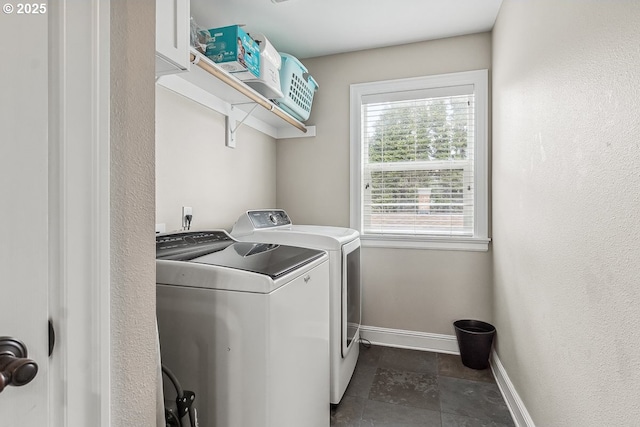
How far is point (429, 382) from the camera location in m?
2.03

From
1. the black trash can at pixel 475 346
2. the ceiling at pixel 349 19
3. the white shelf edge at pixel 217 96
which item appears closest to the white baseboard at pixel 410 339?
the black trash can at pixel 475 346

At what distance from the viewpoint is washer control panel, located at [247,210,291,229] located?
2.00m

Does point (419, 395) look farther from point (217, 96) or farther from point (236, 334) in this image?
point (217, 96)

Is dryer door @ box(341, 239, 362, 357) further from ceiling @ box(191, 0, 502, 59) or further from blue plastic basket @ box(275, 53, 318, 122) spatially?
ceiling @ box(191, 0, 502, 59)

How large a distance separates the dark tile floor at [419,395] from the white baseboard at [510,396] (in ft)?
0.11

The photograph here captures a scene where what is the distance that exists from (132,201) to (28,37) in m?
0.29

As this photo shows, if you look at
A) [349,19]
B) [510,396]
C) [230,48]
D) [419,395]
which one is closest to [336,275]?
[419,395]

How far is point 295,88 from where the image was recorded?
92.4 inches

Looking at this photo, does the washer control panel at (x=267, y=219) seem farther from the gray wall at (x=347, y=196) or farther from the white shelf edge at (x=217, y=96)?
the white shelf edge at (x=217, y=96)

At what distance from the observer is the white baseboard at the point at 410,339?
7.97 feet

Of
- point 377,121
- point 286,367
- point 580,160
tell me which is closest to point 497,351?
point 580,160

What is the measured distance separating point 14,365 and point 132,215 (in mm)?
276

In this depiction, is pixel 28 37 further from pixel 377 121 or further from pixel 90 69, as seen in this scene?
pixel 377 121

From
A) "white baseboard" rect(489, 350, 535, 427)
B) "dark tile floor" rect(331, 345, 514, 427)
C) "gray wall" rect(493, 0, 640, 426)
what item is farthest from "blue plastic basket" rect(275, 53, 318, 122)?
"white baseboard" rect(489, 350, 535, 427)
